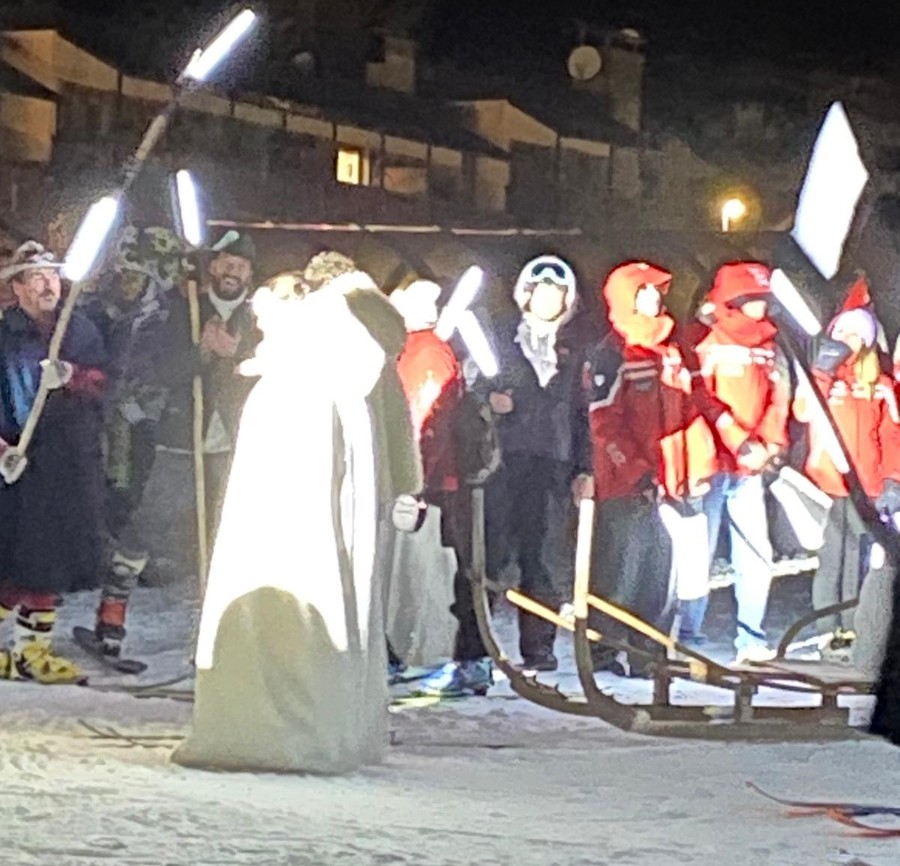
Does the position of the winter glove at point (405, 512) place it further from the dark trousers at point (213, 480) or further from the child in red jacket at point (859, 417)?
the child in red jacket at point (859, 417)

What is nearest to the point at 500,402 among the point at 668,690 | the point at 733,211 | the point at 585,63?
the point at 668,690

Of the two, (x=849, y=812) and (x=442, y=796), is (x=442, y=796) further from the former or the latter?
(x=849, y=812)

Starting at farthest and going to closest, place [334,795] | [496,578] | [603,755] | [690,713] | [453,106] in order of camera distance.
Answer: [453,106], [496,578], [690,713], [603,755], [334,795]

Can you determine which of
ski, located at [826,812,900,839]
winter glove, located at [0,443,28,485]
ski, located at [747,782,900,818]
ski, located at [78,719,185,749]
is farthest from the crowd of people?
ski, located at [826,812,900,839]

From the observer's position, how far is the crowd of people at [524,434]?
7.50 metres

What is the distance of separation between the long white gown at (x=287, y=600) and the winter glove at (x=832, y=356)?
10.5 feet

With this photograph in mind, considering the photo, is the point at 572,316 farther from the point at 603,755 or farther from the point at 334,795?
the point at 334,795

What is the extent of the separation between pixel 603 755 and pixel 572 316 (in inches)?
92.1

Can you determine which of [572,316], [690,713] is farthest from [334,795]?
[572,316]

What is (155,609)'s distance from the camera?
9344 mm

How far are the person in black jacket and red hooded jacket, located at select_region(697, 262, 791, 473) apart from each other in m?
0.62

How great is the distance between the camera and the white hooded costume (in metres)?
5.68

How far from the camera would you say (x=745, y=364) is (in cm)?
844

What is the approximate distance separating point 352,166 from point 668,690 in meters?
12.1
